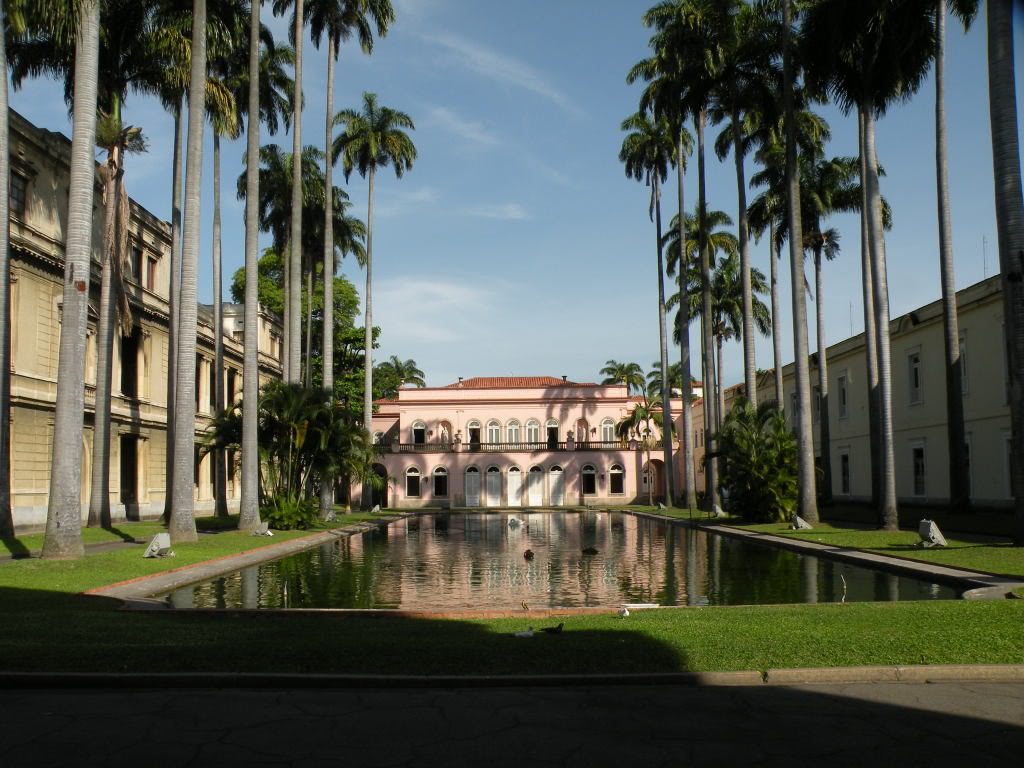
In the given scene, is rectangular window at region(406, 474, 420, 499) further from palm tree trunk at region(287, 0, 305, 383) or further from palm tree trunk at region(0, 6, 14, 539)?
palm tree trunk at region(0, 6, 14, 539)

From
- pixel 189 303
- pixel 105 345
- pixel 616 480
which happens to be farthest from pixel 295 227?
pixel 616 480

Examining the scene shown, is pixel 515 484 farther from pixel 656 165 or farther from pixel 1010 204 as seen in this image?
pixel 1010 204

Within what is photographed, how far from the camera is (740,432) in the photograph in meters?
31.2

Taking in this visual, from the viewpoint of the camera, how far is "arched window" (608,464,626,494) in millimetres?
63156

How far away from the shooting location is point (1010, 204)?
1827 centimetres

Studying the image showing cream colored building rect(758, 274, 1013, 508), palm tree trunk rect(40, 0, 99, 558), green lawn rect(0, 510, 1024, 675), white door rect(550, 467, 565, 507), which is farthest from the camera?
white door rect(550, 467, 565, 507)

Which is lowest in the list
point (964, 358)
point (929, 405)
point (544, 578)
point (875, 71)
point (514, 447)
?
point (544, 578)

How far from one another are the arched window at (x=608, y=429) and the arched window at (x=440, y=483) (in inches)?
463

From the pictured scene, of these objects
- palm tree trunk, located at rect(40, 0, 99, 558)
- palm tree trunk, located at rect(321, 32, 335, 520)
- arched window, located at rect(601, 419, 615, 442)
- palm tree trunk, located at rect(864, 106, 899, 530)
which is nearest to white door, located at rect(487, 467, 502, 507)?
arched window, located at rect(601, 419, 615, 442)

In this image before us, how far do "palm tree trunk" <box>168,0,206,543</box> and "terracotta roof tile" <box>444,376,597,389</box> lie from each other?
42.9 m

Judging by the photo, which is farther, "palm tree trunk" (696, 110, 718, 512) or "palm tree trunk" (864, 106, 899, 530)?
"palm tree trunk" (696, 110, 718, 512)

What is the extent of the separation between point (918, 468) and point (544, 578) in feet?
83.2

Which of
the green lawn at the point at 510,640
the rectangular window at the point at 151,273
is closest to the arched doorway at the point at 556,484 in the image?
the rectangular window at the point at 151,273

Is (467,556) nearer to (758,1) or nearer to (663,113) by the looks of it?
(758,1)
